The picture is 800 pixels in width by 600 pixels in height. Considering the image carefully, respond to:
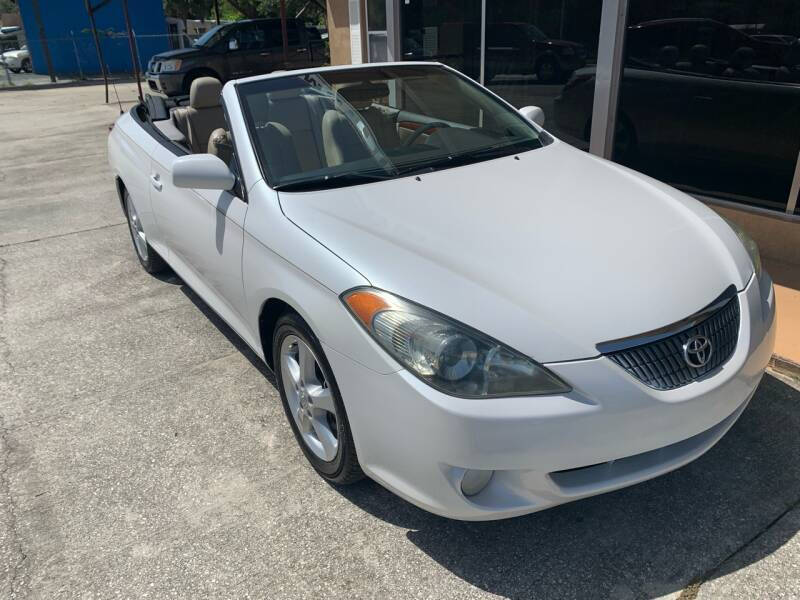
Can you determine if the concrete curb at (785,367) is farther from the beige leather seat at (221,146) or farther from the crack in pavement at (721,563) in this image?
the beige leather seat at (221,146)

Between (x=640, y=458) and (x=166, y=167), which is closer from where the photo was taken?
(x=640, y=458)

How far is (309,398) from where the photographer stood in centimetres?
260

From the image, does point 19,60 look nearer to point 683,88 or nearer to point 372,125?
point 683,88

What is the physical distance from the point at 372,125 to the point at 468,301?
1594 millimetres

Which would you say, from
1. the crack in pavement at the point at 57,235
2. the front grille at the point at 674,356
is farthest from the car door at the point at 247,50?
the front grille at the point at 674,356

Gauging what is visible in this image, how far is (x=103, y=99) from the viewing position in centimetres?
1805

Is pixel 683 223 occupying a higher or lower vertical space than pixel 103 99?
higher

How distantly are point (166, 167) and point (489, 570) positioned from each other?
2.89 meters

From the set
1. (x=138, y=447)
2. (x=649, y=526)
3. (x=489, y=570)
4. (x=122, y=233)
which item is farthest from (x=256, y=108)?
(x=122, y=233)

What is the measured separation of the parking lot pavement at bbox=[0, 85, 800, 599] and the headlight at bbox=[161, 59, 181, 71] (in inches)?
525

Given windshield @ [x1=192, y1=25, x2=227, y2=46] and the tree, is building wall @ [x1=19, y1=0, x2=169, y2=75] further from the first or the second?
the tree

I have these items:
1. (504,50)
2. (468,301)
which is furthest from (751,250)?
(504,50)

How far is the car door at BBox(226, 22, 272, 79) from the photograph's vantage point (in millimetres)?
16031

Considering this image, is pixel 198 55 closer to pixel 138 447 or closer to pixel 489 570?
pixel 138 447
